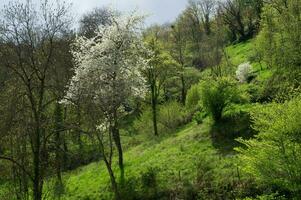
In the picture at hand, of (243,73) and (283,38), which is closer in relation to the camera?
(283,38)

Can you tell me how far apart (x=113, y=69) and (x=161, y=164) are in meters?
7.52

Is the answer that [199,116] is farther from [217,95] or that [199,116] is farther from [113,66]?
[113,66]

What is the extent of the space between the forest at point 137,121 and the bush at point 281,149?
0.16ft

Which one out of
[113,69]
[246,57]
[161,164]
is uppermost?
[246,57]

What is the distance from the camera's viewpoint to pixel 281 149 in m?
22.8

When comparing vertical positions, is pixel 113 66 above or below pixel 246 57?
below

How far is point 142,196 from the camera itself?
3152cm

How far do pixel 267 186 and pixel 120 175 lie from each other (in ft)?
34.2

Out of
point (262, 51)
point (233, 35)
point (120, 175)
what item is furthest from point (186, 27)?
point (120, 175)

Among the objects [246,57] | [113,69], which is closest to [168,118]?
[113,69]

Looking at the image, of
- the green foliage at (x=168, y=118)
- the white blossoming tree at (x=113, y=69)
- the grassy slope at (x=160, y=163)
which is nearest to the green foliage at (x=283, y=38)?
the grassy slope at (x=160, y=163)

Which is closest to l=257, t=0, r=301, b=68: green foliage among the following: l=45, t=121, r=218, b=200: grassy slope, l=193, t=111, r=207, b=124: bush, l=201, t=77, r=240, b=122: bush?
l=201, t=77, r=240, b=122: bush

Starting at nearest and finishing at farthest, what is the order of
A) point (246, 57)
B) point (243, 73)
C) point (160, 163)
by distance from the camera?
point (160, 163)
point (243, 73)
point (246, 57)

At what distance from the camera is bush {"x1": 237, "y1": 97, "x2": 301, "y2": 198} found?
22.6 meters
